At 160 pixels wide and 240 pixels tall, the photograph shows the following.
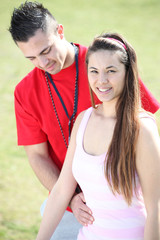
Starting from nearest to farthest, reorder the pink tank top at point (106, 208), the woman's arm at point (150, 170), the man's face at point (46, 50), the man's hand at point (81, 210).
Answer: the woman's arm at point (150, 170) → the pink tank top at point (106, 208) → the man's hand at point (81, 210) → the man's face at point (46, 50)

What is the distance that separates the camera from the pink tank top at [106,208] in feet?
6.11

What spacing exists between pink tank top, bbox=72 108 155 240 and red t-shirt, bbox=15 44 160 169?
2.03 ft

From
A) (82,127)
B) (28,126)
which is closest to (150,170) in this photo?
(82,127)

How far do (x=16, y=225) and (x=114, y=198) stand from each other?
2.50m

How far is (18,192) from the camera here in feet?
15.7

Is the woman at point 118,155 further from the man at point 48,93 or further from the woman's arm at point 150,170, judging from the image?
the man at point 48,93

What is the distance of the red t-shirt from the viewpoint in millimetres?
2547

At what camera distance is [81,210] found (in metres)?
2.18

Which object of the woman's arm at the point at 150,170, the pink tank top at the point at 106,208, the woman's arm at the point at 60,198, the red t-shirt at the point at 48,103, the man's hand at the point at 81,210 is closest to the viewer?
the woman's arm at the point at 150,170

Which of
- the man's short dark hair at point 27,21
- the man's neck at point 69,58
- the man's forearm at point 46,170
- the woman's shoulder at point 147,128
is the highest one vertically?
the man's short dark hair at point 27,21

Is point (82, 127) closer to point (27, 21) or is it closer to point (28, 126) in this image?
point (28, 126)

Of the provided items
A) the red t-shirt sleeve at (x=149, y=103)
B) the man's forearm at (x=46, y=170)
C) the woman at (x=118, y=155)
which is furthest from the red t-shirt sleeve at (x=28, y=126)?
the red t-shirt sleeve at (x=149, y=103)

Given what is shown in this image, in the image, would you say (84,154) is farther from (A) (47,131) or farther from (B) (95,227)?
(A) (47,131)

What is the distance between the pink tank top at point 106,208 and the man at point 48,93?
1.32 ft
